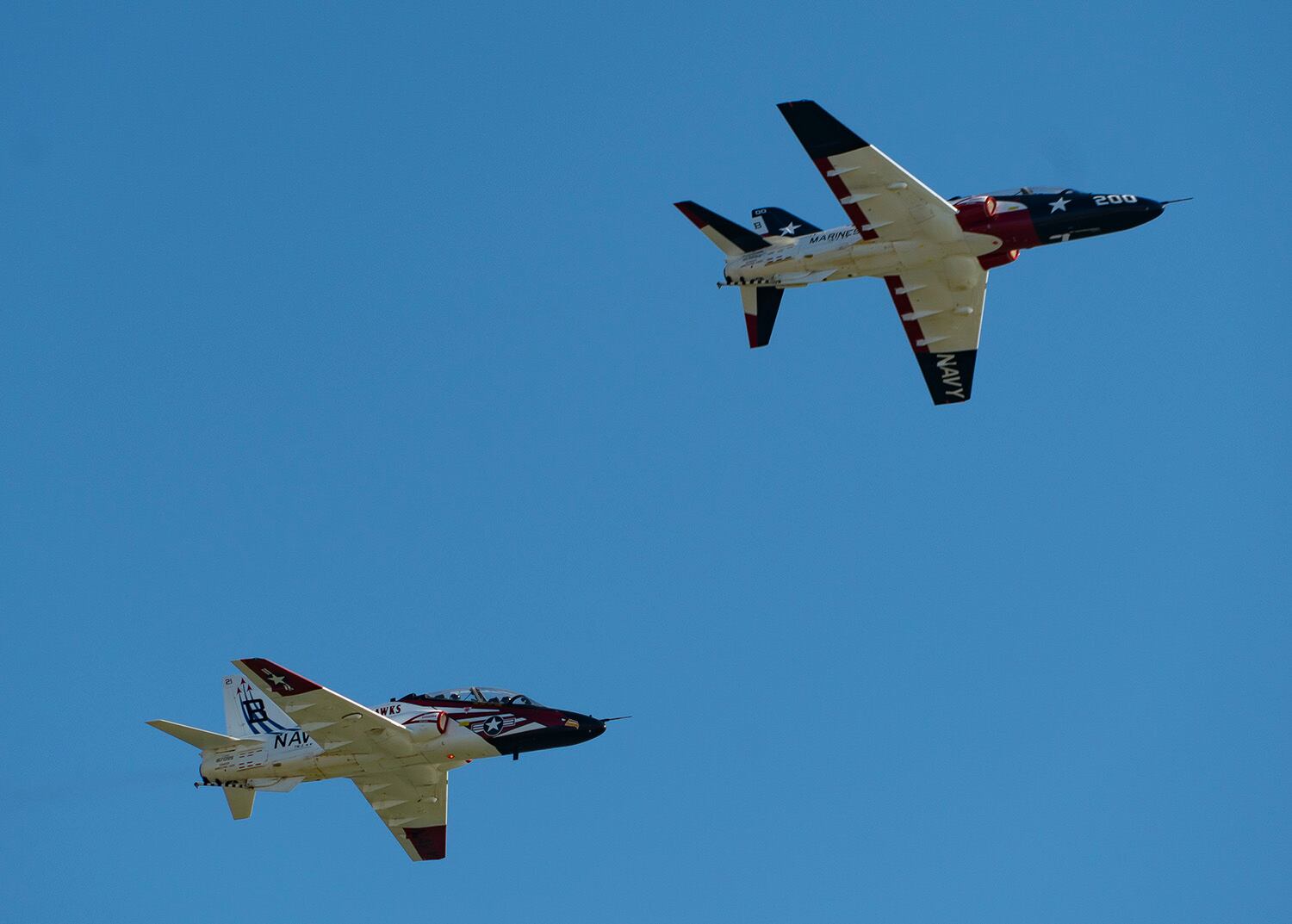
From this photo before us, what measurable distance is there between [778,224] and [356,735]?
21.4 metres

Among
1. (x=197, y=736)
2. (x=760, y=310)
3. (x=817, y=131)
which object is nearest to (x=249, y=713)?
(x=197, y=736)

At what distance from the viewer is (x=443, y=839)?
59.4 meters

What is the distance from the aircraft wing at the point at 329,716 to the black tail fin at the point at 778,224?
65.4 feet

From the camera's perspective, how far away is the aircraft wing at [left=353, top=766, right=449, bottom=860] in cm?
5772

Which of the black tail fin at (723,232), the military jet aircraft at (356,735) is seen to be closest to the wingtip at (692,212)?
the black tail fin at (723,232)

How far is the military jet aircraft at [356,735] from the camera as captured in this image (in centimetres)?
5331

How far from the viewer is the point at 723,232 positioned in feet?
190

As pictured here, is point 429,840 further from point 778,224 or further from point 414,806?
point 778,224

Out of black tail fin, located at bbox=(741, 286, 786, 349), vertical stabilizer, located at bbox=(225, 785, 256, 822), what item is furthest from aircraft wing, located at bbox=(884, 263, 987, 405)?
vertical stabilizer, located at bbox=(225, 785, 256, 822)

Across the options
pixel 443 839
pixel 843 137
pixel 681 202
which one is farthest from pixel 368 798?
pixel 843 137

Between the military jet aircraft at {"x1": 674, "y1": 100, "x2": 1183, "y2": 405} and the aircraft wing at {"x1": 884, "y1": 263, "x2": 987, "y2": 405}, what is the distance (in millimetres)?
29

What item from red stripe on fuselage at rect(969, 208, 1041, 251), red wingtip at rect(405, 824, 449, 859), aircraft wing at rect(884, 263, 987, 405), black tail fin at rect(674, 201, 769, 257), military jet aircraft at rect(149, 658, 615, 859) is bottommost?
red wingtip at rect(405, 824, 449, 859)

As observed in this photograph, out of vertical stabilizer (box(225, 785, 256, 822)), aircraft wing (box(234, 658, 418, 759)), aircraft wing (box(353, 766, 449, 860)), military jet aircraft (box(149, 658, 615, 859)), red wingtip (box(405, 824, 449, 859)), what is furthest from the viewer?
red wingtip (box(405, 824, 449, 859))

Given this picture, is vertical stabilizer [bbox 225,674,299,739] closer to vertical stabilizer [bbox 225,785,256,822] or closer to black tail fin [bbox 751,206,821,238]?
vertical stabilizer [bbox 225,785,256,822]
